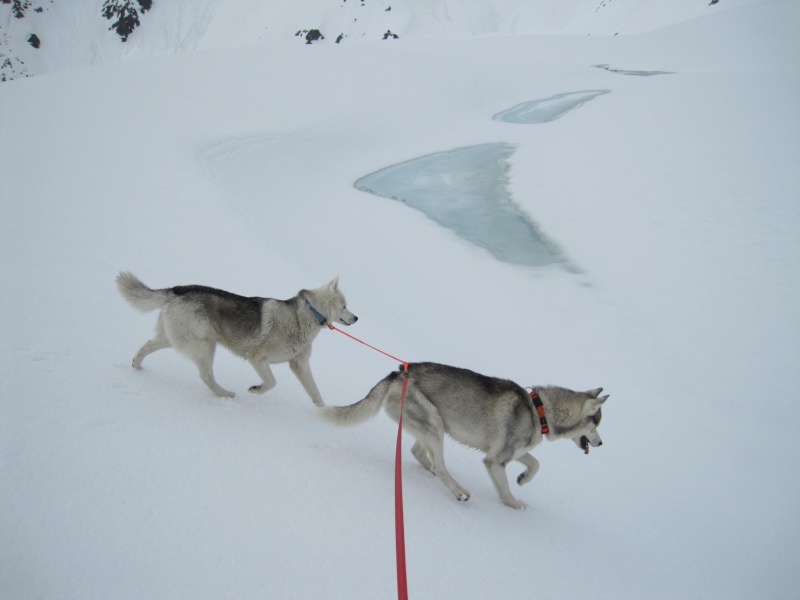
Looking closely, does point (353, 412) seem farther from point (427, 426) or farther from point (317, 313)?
point (317, 313)

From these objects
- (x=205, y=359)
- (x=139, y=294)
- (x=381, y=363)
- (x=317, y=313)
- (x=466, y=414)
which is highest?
(x=139, y=294)

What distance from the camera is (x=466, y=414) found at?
3.40 meters

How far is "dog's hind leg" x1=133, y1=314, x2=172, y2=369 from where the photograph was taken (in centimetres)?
387

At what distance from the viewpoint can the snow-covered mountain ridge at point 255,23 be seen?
2598 inches

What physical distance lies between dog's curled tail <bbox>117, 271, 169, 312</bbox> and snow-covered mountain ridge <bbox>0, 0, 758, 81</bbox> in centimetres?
6424

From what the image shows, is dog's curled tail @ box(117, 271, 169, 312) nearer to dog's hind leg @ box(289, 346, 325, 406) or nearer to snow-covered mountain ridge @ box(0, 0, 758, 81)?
dog's hind leg @ box(289, 346, 325, 406)

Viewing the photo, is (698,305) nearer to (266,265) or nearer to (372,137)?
(266,265)

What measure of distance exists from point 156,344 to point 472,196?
998 centimetres

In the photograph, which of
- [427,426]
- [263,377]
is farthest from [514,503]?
[263,377]

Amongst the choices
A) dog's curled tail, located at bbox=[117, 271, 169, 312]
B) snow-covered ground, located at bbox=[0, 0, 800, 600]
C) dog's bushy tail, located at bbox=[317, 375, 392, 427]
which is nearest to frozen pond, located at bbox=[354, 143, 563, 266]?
snow-covered ground, located at bbox=[0, 0, 800, 600]

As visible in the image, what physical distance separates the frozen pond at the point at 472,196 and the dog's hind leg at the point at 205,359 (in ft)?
20.3

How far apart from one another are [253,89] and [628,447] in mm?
21246

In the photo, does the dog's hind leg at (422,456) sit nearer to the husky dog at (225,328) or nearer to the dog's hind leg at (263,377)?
the husky dog at (225,328)

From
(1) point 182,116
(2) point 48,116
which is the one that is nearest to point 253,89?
(1) point 182,116
